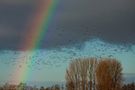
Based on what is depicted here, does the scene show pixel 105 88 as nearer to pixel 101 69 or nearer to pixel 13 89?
pixel 101 69

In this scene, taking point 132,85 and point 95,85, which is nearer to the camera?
point 95,85

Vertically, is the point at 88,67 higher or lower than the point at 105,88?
higher

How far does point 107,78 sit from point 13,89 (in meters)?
59.6

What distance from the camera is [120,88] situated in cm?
10150

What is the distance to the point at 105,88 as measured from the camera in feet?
330

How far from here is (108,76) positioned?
335 feet

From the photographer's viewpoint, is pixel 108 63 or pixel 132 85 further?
pixel 132 85

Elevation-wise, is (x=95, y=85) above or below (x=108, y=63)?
below

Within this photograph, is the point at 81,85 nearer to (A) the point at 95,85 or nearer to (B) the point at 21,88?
(A) the point at 95,85

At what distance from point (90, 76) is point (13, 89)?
5474 cm

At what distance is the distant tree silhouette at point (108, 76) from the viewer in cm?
10044

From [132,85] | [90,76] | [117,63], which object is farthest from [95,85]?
[132,85]

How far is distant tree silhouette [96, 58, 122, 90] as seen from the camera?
100 m

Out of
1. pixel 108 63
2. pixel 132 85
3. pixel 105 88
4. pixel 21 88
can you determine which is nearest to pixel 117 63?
pixel 108 63
